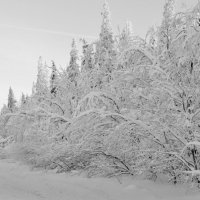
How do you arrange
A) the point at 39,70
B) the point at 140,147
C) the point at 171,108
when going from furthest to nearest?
1. the point at 39,70
2. the point at 140,147
3. the point at 171,108

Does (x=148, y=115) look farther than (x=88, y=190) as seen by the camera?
Yes

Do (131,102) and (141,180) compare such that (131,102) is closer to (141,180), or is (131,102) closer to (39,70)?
(141,180)

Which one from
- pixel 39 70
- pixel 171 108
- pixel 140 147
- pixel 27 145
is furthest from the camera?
pixel 39 70

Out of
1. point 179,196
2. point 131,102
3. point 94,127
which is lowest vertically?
point 179,196

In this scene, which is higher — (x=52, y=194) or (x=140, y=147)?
(x=140, y=147)

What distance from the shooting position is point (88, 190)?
21.8 ft

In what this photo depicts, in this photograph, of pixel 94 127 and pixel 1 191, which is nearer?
pixel 1 191

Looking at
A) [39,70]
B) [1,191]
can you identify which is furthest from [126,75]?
[39,70]

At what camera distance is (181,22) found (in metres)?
7.10

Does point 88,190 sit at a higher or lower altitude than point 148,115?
lower

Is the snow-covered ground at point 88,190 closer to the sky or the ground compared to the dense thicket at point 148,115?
closer to the ground

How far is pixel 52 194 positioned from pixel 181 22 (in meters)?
4.50

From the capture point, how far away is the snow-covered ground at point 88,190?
5.80m

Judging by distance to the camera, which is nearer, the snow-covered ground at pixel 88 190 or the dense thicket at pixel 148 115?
the snow-covered ground at pixel 88 190
